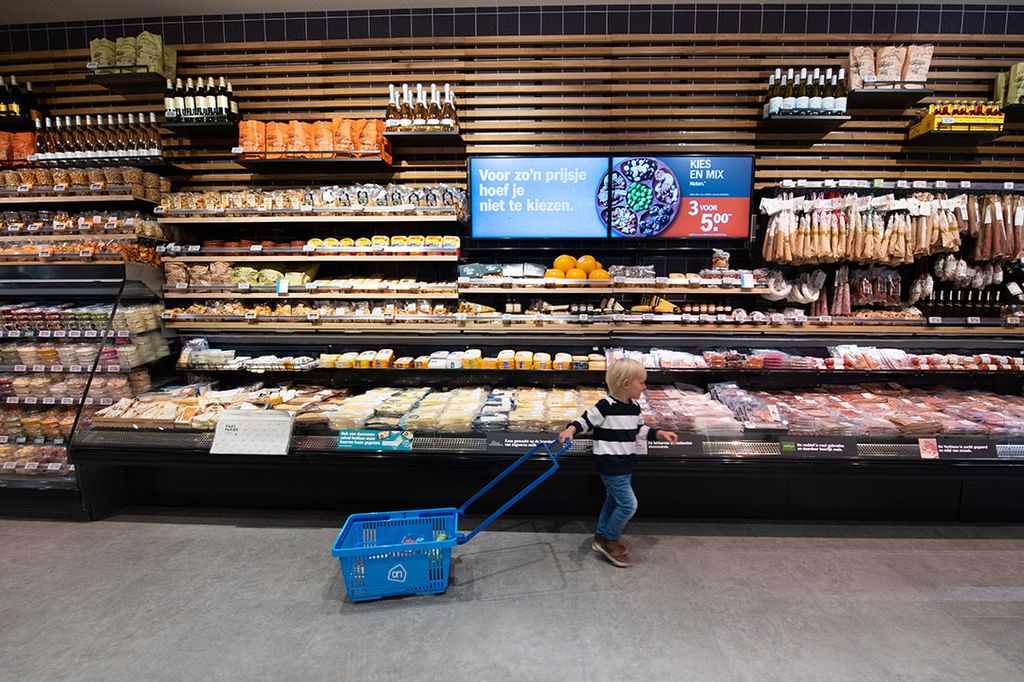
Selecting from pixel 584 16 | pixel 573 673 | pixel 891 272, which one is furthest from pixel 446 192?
pixel 891 272

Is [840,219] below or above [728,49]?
below

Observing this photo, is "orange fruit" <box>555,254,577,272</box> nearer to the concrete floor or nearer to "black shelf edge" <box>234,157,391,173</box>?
"black shelf edge" <box>234,157,391,173</box>

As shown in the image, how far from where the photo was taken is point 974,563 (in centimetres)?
316

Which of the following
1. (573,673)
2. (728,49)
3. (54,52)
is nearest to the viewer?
(573,673)

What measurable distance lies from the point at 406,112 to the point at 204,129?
2.05 meters

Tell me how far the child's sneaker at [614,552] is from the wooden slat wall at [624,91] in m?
3.37

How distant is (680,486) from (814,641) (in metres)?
1.31

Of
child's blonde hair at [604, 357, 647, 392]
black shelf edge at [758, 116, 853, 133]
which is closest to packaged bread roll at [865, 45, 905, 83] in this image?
black shelf edge at [758, 116, 853, 133]

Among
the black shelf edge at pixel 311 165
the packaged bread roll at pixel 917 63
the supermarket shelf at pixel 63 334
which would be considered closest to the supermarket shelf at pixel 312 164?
the black shelf edge at pixel 311 165

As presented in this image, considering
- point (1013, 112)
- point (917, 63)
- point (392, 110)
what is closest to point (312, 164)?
point (392, 110)

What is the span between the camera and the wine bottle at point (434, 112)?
171 inches

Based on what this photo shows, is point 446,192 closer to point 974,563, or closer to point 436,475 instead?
point 436,475

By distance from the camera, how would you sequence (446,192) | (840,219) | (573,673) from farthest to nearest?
(446,192) < (840,219) < (573,673)

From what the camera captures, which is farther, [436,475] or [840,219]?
[840,219]
